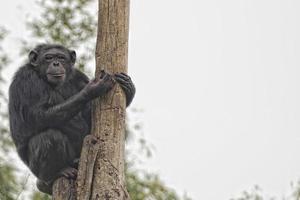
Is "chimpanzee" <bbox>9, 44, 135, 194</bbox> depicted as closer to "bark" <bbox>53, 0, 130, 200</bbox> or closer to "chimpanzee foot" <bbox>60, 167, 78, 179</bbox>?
"chimpanzee foot" <bbox>60, 167, 78, 179</bbox>

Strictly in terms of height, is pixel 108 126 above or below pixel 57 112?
below

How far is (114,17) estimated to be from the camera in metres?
10.5

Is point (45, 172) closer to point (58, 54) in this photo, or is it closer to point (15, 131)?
point (15, 131)

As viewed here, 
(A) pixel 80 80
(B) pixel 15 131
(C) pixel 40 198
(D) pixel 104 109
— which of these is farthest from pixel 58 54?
(C) pixel 40 198

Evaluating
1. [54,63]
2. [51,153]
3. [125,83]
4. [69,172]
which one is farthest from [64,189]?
[54,63]

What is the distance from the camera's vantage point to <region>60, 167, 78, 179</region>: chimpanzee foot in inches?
428

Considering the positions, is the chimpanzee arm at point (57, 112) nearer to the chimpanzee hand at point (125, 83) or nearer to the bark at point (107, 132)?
the bark at point (107, 132)

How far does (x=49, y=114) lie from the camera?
11227 millimetres

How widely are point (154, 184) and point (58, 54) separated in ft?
30.3

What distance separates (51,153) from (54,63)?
56.0 inches

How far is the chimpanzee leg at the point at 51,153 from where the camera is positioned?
11258 mm

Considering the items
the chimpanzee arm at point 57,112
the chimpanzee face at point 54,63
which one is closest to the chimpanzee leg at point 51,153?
the chimpanzee arm at point 57,112

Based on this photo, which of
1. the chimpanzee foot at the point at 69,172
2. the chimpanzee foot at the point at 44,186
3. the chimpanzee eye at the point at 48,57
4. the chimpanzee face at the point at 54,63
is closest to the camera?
the chimpanzee foot at the point at 69,172

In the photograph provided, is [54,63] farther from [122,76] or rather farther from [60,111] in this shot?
[122,76]
